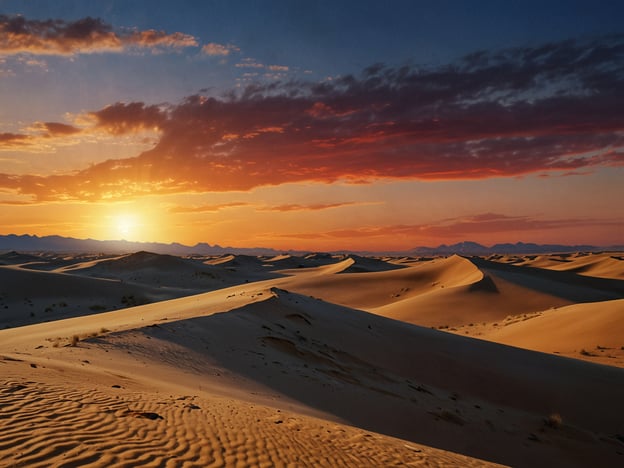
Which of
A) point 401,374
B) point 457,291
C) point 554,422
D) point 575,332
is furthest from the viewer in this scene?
point 457,291

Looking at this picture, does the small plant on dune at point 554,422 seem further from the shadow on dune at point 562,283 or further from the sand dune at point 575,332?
the shadow on dune at point 562,283

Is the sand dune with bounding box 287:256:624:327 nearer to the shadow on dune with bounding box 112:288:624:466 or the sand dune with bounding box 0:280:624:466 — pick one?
the shadow on dune with bounding box 112:288:624:466

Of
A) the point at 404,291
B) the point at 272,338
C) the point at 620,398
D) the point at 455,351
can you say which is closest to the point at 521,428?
the point at 620,398

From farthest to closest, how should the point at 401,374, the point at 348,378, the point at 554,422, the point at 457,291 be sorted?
the point at 457,291 → the point at 401,374 → the point at 348,378 → the point at 554,422

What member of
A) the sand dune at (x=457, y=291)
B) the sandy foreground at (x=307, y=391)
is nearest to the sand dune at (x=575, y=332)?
the sandy foreground at (x=307, y=391)

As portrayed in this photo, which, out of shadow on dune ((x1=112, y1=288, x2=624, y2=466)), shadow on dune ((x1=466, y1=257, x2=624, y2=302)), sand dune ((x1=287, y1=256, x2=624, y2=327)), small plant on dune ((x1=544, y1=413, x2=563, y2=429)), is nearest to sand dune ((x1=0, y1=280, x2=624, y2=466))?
shadow on dune ((x1=112, y1=288, x2=624, y2=466))

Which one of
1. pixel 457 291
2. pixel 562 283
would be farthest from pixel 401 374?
pixel 562 283

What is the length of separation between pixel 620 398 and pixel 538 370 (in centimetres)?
243

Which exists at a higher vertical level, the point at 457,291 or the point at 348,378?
the point at 348,378

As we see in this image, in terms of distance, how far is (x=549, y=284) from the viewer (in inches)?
1478

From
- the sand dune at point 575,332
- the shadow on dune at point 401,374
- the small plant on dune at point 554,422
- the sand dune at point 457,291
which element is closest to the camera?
the shadow on dune at point 401,374

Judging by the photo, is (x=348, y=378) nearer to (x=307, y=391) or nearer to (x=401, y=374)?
(x=307, y=391)

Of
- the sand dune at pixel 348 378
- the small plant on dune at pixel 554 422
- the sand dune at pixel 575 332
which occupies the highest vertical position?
the sand dune at pixel 348 378

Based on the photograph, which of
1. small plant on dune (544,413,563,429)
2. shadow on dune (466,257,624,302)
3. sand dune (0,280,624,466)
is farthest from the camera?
shadow on dune (466,257,624,302)
